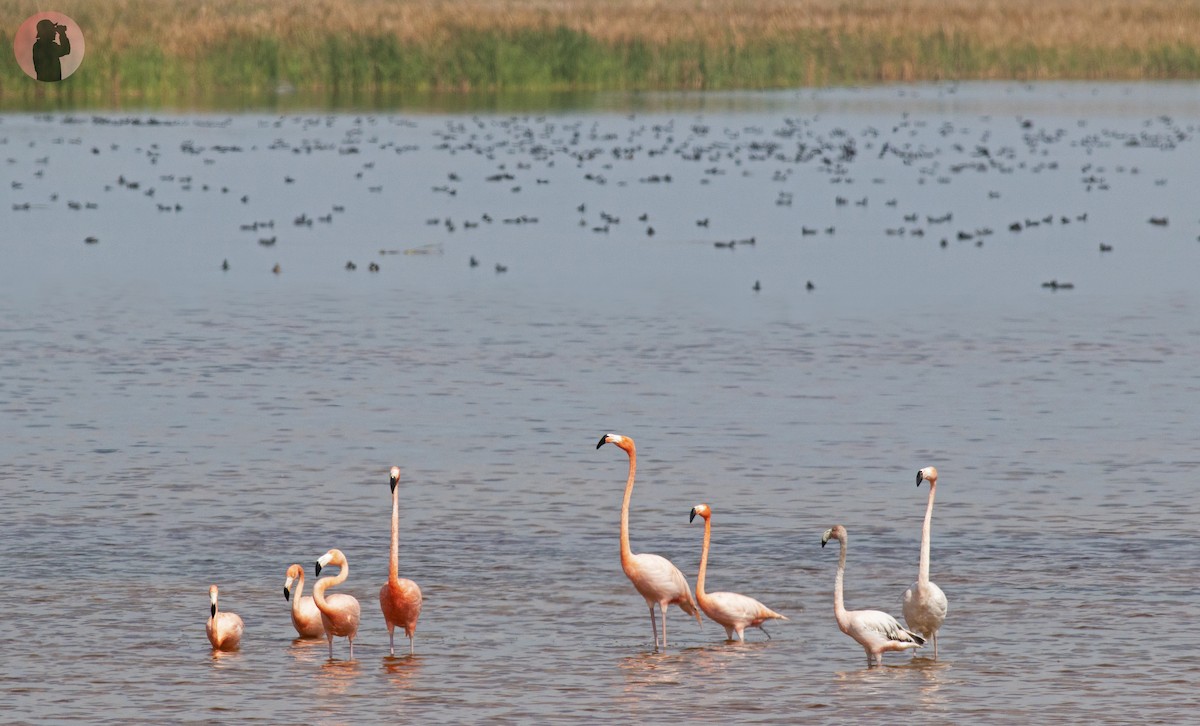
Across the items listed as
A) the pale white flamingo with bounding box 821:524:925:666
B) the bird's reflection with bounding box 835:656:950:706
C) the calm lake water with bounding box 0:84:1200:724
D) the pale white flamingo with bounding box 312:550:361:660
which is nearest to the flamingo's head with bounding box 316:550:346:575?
the pale white flamingo with bounding box 312:550:361:660

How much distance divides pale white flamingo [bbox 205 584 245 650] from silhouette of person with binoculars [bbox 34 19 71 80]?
48696mm

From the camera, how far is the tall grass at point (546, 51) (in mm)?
59266

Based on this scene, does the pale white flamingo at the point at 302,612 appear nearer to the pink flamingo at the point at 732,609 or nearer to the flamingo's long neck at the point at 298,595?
the flamingo's long neck at the point at 298,595

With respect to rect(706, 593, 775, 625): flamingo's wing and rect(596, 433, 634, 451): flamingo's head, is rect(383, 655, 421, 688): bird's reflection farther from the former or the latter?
rect(706, 593, 775, 625): flamingo's wing

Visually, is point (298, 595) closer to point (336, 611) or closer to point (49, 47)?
point (336, 611)

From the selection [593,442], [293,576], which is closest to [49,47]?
[593,442]

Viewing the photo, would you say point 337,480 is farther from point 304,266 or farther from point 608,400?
point 304,266

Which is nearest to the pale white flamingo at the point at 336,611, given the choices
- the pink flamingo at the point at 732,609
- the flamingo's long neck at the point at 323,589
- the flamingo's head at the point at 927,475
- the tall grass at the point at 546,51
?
A: the flamingo's long neck at the point at 323,589

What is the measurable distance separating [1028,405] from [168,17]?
168ft

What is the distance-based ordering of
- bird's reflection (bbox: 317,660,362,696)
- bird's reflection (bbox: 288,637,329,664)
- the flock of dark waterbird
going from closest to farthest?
bird's reflection (bbox: 317,660,362,696) → bird's reflection (bbox: 288,637,329,664) → the flock of dark waterbird

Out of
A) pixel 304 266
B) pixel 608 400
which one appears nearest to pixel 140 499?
pixel 608 400

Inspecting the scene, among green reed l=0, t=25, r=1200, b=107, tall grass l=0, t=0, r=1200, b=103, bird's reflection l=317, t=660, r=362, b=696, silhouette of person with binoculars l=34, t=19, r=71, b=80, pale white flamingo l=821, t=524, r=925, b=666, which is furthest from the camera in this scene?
tall grass l=0, t=0, r=1200, b=103

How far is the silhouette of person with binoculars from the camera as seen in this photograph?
191 ft
